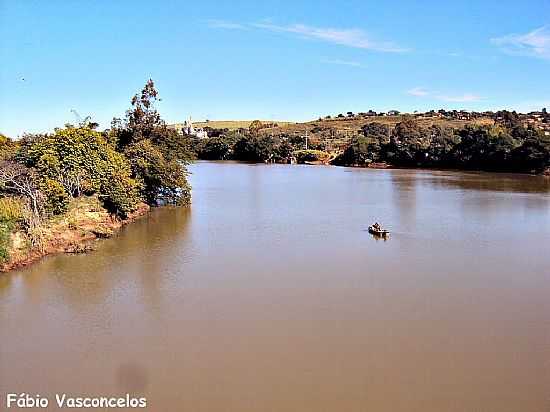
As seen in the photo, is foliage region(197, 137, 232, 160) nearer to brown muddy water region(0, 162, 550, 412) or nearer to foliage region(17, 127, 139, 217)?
foliage region(17, 127, 139, 217)

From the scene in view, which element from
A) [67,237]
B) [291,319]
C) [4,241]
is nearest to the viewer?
[291,319]

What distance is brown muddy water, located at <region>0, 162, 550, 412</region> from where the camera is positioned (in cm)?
836

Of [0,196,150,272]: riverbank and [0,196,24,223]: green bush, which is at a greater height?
[0,196,24,223]: green bush

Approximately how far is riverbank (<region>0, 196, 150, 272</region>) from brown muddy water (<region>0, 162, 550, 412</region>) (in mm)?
526

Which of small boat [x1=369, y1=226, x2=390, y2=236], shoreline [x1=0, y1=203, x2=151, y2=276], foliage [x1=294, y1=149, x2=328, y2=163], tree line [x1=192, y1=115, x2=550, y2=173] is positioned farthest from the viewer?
foliage [x1=294, y1=149, x2=328, y2=163]

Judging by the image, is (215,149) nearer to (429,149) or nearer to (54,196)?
(429,149)

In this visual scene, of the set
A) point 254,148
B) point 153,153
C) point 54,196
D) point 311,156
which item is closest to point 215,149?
point 254,148

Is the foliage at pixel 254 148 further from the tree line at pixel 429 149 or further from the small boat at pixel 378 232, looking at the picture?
the small boat at pixel 378 232

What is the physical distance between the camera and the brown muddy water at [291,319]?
8359 mm

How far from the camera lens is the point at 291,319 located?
11.2m

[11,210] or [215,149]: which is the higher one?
[215,149]

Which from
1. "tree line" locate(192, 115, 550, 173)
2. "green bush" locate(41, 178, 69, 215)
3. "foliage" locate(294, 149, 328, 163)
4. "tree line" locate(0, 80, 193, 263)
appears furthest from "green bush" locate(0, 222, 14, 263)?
"foliage" locate(294, 149, 328, 163)

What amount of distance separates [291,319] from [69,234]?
370 inches

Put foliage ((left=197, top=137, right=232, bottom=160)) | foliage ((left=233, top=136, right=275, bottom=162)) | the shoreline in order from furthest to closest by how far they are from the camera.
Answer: foliage ((left=197, top=137, right=232, bottom=160)) → foliage ((left=233, top=136, right=275, bottom=162)) → the shoreline
